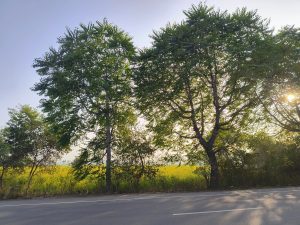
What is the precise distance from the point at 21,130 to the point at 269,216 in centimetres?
1748

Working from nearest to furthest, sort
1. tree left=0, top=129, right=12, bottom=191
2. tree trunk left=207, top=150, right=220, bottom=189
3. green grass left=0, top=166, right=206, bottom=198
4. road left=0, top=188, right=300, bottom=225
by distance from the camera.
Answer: road left=0, top=188, right=300, bottom=225, tree left=0, top=129, right=12, bottom=191, green grass left=0, top=166, right=206, bottom=198, tree trunk left=207, top=150, right=220, bottom=189

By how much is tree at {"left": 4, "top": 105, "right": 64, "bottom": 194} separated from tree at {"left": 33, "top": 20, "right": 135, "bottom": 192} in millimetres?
1154

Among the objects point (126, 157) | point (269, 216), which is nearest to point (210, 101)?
point (126, 157)

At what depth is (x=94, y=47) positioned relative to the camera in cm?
2392

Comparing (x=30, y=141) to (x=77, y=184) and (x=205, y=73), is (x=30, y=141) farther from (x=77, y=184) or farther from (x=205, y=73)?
(x=205, y=73)

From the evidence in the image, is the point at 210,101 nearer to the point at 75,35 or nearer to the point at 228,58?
the point at 228,58

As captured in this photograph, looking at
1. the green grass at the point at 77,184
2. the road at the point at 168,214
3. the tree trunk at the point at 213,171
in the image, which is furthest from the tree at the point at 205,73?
the road at the point at 168,214

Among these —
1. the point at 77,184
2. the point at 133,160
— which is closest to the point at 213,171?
the point at 133,160

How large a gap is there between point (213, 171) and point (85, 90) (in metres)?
9.49

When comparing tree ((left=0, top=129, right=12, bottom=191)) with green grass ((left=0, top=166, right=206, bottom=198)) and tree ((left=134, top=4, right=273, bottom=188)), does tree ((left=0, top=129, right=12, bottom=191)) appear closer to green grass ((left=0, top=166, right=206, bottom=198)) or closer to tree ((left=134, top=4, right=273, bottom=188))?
green grass ((left=0, top=166, right=206, bottom=198))

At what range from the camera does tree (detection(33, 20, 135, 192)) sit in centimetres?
2327

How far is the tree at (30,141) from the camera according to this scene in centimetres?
2370

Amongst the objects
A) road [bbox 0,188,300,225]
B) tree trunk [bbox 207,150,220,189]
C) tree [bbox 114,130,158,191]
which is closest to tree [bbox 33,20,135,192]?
tree [bbox 114,130,158,191]

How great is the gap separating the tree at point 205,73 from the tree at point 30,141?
20.8 feet
